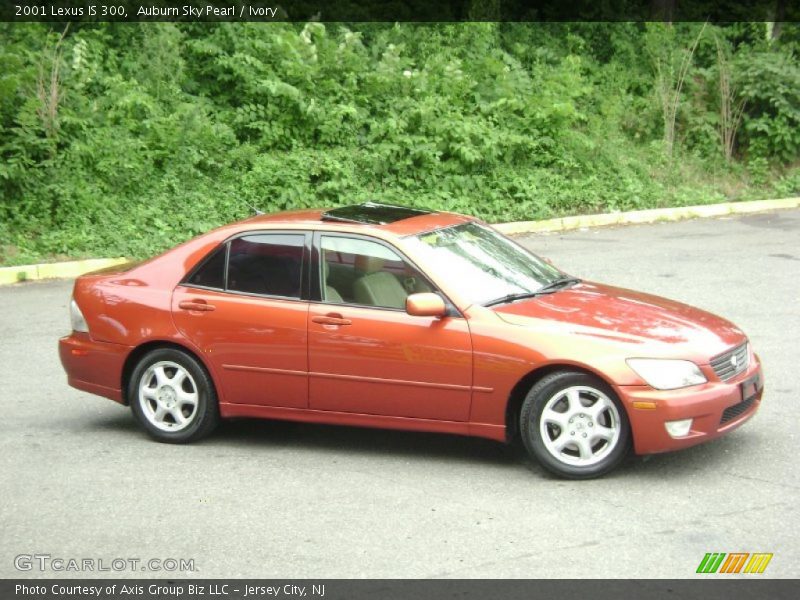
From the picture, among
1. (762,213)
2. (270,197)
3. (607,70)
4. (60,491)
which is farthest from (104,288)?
(607,70)

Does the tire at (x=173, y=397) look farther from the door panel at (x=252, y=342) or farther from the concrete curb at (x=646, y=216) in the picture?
the concrete curb at (x=646, y=216)

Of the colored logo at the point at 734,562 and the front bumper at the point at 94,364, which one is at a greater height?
the front bumper at the point at 94,364

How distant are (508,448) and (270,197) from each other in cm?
948

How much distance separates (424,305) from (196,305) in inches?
62.8

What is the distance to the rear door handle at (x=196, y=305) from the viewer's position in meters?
7.37

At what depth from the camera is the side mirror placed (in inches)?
261

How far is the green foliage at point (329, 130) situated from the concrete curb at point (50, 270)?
1.24 ft

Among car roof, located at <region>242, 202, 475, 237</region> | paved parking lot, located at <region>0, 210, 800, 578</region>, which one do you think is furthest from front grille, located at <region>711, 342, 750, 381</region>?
car roof, located at <region>242, 202, 475, 237</region>

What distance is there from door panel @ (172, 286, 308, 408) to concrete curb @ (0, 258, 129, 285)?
21.6 ft

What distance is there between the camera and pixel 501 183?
17.1 meters

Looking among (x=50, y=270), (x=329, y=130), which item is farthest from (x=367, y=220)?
(x=329, y=130)

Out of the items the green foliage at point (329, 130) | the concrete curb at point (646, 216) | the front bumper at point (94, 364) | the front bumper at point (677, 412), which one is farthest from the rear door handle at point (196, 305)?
the concrete curb at point (646, 216)

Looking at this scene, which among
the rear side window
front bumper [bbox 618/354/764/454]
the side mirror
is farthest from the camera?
the rear side window

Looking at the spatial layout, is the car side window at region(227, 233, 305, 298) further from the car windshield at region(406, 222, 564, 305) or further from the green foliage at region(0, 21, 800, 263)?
the green foliage at region(0, 21, 800, 263)
